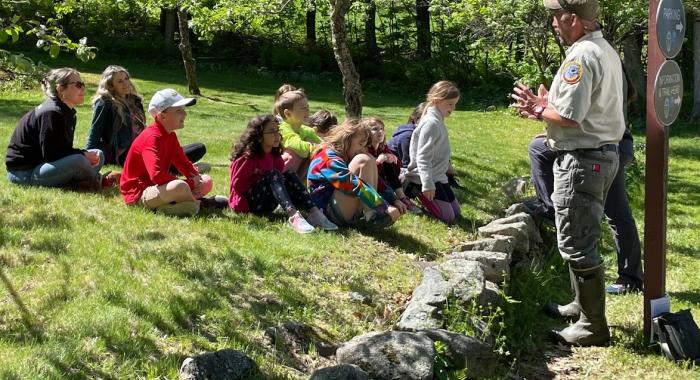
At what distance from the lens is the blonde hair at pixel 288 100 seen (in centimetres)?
772

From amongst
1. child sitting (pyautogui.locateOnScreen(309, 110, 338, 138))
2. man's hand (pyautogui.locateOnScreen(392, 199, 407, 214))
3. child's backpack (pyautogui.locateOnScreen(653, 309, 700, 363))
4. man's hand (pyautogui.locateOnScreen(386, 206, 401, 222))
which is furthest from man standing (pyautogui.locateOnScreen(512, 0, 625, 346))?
child sitting (pyautogui.locateOnScreen(309, 110, 338, 138))

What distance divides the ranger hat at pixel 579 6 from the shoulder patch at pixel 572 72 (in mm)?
330

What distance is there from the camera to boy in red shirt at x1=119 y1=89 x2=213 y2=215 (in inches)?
258

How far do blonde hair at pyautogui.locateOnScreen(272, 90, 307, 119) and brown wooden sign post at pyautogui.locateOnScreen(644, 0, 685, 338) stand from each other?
10.9ft

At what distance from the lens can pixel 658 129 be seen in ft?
A: 17.6

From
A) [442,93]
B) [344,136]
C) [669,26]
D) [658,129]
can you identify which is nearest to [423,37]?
[442,93]

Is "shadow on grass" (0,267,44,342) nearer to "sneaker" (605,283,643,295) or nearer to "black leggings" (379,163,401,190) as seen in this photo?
"black leggings" (379,163,401,190)

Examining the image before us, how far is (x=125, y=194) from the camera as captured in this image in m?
6.81

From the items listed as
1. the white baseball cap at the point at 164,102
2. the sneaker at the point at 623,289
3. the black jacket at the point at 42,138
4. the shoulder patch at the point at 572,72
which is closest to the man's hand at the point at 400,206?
the sneaker at the point at 623,289

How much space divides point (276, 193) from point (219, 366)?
2882 millimetres

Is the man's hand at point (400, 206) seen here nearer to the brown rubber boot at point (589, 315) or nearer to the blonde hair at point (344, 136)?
the blonde hair at point (344, 136)

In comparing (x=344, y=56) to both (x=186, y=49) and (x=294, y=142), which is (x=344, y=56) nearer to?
(x=294, y=142)

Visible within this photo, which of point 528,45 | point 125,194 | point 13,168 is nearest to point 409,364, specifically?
point 125,194

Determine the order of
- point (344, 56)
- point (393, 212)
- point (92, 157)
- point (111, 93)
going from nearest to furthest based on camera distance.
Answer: point (393, 212), point (92, 157), point (111, 93), point (344, 56)
